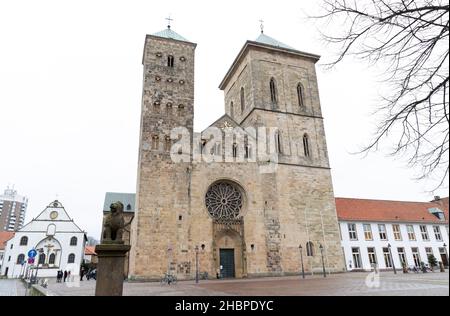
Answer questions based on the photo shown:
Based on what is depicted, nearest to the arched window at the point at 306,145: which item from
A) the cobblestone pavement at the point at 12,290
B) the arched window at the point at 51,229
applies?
the cobblestone pavement at the point at 12,290

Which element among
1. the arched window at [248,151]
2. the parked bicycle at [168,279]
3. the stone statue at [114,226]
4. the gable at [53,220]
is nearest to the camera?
the stone statue at [114,226]

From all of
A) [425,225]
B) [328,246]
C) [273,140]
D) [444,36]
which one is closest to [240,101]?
[273,140]

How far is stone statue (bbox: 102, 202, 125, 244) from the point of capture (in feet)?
28.2

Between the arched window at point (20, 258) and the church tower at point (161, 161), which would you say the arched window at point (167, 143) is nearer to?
the church tower at point (161, 161)

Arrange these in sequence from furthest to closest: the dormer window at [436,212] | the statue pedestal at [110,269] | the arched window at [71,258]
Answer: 1. the arched window at [71,258]
2. the dormer window at [436,212]
3. the statue pedestal at [110,269]

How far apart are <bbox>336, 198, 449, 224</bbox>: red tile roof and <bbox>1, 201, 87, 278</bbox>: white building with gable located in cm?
3688

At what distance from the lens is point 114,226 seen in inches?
347

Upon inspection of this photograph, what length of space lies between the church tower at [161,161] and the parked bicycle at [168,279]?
2.33 feet

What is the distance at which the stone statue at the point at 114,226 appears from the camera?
8.61 m

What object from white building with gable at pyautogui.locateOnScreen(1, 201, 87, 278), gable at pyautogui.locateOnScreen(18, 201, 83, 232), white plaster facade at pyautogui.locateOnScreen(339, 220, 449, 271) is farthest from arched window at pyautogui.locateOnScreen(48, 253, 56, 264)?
white plaster facade at pyautogui.locateOnScreen(339, 220, 449, 271)

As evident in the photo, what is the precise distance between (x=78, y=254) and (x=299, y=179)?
122 ft

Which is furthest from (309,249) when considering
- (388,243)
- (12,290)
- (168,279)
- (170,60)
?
(12,290)

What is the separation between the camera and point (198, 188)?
2455 centimetres

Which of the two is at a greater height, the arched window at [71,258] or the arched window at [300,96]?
the arched window at [300,96]
